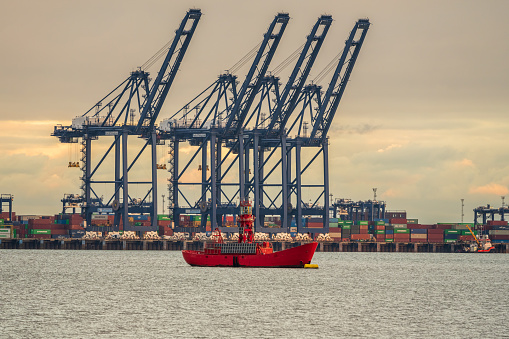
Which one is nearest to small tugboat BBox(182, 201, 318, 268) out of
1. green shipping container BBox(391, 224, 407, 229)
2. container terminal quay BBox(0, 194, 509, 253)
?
container terminal quay BBox(0, 194, 509, 253)

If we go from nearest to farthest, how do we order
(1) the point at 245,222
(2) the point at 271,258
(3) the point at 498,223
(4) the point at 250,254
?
(1) the point at 245,222
(4) the point at 250,254
(2) the point at 271,258
(3) the point at 498,223

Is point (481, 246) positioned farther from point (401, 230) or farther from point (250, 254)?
point (250, 254)

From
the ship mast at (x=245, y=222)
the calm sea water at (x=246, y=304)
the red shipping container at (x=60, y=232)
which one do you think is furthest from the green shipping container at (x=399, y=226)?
the ship mast at (x=245, y=222)

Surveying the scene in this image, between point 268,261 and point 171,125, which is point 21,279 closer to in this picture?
point 268,261

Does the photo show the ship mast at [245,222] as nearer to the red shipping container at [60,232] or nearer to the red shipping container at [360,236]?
the red shipping container at [60,232]

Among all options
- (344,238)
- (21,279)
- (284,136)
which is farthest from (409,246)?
(21,279)

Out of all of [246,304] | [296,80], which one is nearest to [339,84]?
[296,80]

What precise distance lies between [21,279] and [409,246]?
105m

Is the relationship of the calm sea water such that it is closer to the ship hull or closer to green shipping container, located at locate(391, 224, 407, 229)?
the ship hull

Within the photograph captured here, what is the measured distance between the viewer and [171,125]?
147 metres

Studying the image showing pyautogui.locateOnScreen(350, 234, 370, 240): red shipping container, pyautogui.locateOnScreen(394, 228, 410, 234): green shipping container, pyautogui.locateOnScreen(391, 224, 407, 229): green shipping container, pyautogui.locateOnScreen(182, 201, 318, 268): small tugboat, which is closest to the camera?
pyautogui.locateOnScreen(182, 201, 318, 268): small tugboat

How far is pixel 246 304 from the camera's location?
Answer: 2520 inches

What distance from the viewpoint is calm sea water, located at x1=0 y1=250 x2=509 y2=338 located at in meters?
51.9

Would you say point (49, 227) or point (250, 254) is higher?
point (49, 227)
